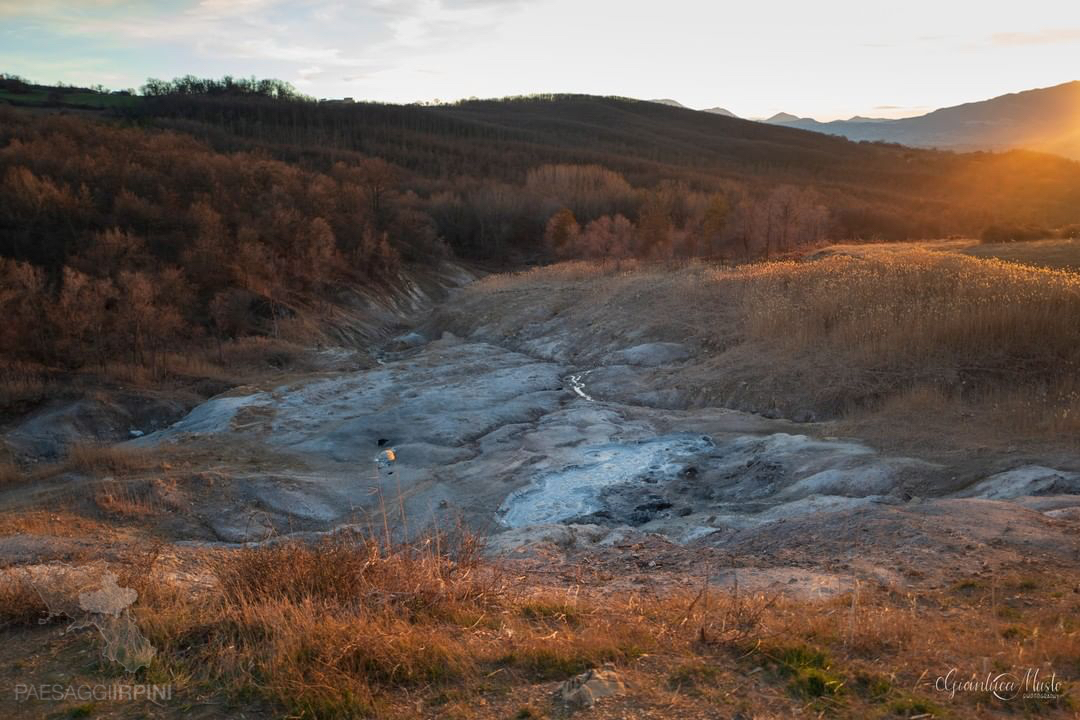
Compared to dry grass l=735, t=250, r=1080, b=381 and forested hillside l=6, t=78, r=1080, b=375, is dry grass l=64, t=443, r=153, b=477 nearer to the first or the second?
forested hillside l=6, t=78, r=1080, b=375

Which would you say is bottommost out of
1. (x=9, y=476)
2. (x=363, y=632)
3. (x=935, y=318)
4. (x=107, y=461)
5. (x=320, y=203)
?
(x=9, y=476)

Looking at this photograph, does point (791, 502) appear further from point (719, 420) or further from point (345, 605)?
point (345, 605)

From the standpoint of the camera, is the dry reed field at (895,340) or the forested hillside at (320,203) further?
the forested hillside at (320,203)

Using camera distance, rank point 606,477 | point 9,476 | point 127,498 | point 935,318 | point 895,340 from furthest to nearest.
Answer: point 935,318
point 895,340
point 9,476
point 606,477
point 127,498

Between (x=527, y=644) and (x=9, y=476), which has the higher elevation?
(x=527, y=644)

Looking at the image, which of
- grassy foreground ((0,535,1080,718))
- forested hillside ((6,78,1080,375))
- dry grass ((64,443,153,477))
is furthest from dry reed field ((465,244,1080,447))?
forested hillside ((6,78,1080,375))

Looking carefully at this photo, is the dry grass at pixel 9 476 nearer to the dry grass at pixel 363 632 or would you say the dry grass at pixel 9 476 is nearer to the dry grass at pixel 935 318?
the dry grass at pixel 363 632

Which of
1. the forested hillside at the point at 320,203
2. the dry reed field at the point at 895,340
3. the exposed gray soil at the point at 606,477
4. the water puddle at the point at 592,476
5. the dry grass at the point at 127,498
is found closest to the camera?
the exposed gray soil at the point at 606,477

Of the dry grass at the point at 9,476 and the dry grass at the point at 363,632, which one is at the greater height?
the dry grass at the point at 363,632

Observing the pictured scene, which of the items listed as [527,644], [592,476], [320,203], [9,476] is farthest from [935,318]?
[320,203]

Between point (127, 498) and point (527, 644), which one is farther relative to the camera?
point (127, 498)

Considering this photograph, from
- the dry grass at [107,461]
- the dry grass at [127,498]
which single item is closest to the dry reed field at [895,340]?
the dry grass at [127,498]

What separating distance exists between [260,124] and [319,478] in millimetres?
98090

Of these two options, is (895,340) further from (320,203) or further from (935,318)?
(320,203)
